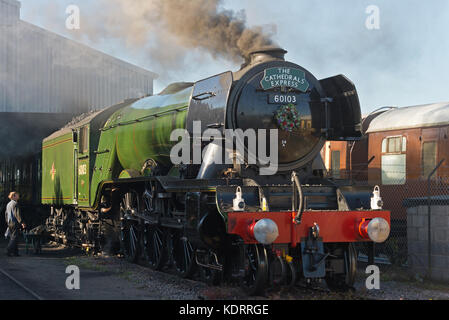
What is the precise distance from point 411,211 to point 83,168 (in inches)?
280

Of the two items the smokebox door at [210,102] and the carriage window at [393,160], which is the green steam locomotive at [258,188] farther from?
the carriage window at [393,160]

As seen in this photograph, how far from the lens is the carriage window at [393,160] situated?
13.1 m

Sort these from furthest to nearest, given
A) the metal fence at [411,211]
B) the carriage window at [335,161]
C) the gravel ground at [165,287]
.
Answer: the carriage window at [335,161] → the metal fence at [411,211] → the gravel ground at [165,287]

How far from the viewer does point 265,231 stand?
6.83 meters

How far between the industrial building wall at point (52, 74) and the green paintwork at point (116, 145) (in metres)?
7.08

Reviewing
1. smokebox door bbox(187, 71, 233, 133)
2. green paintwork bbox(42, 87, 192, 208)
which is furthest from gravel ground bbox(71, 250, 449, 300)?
smokebox door bbox(187, 71, 233, 133)

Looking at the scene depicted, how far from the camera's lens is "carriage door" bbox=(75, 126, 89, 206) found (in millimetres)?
12789

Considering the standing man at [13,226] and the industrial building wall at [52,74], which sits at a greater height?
the industrial building wall at [52,74]

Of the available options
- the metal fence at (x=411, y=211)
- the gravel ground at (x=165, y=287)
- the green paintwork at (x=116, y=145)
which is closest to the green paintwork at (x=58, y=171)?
the green paintwork at (x=116, y=145)

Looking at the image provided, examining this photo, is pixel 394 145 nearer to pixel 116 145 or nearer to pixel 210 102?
pixel 116 145

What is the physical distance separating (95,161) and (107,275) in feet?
12.5

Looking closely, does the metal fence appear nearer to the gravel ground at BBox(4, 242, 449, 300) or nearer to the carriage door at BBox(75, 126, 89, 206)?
the gravel ground at BBox(4, 242, 449, 300)
